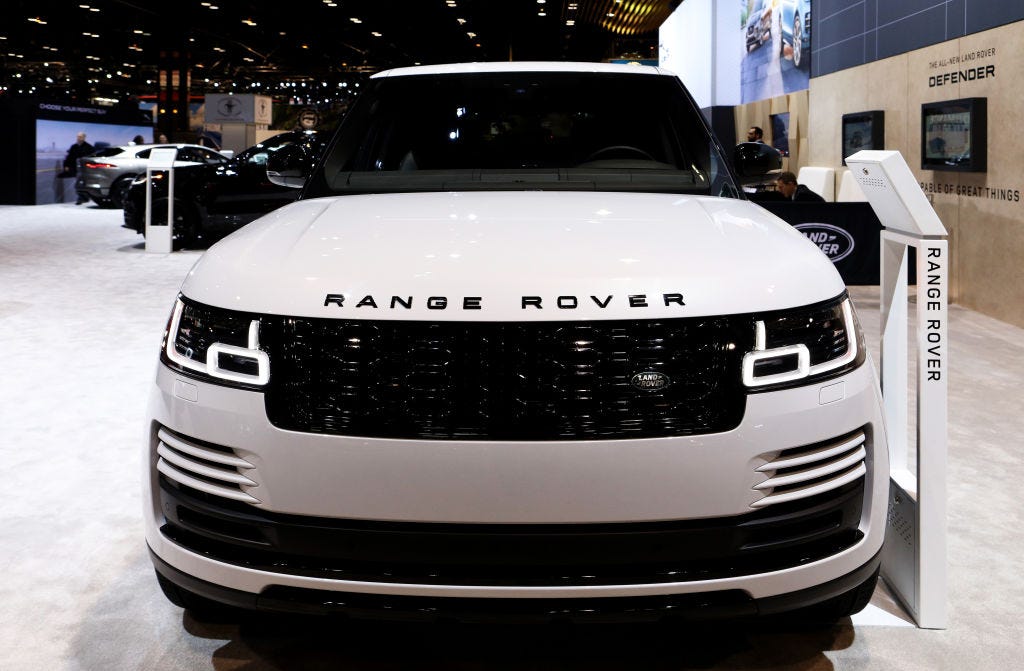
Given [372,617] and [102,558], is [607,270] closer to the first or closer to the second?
[372,617]

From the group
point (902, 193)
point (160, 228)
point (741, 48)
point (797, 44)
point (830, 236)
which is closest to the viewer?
point (902, 193)

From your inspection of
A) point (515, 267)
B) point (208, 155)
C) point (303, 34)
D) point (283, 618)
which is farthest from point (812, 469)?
point (303, 34)

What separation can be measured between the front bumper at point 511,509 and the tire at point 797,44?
1242 cm

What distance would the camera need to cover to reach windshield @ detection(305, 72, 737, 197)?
3.08 meters

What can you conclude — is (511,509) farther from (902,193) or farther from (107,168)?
(107,168)

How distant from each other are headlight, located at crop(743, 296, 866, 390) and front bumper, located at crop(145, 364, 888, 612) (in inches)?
1.5

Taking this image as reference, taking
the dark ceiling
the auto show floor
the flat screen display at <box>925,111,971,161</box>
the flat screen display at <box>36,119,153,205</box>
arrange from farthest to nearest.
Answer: the dark ceiling < the flat screen display at <box>36,119,153,205</box> < the flat screen display at <box>925,111,971,161</box> < the auto show floor

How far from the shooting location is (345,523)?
1753 millimetres

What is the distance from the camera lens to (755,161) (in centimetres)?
305

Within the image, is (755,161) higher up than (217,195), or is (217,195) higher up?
(217,195)

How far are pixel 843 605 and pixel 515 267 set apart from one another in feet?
3.22

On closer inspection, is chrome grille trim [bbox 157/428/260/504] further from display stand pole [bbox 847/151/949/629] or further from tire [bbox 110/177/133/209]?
tire [bbox 110/177/133/209]

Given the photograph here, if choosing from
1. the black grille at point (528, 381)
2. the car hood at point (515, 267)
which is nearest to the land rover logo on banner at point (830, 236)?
the car hood at point (515, 267)

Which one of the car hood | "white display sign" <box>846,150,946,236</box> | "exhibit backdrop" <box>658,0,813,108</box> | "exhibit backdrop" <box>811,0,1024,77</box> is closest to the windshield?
"white display sign" <box>846,150,946,236</box>
